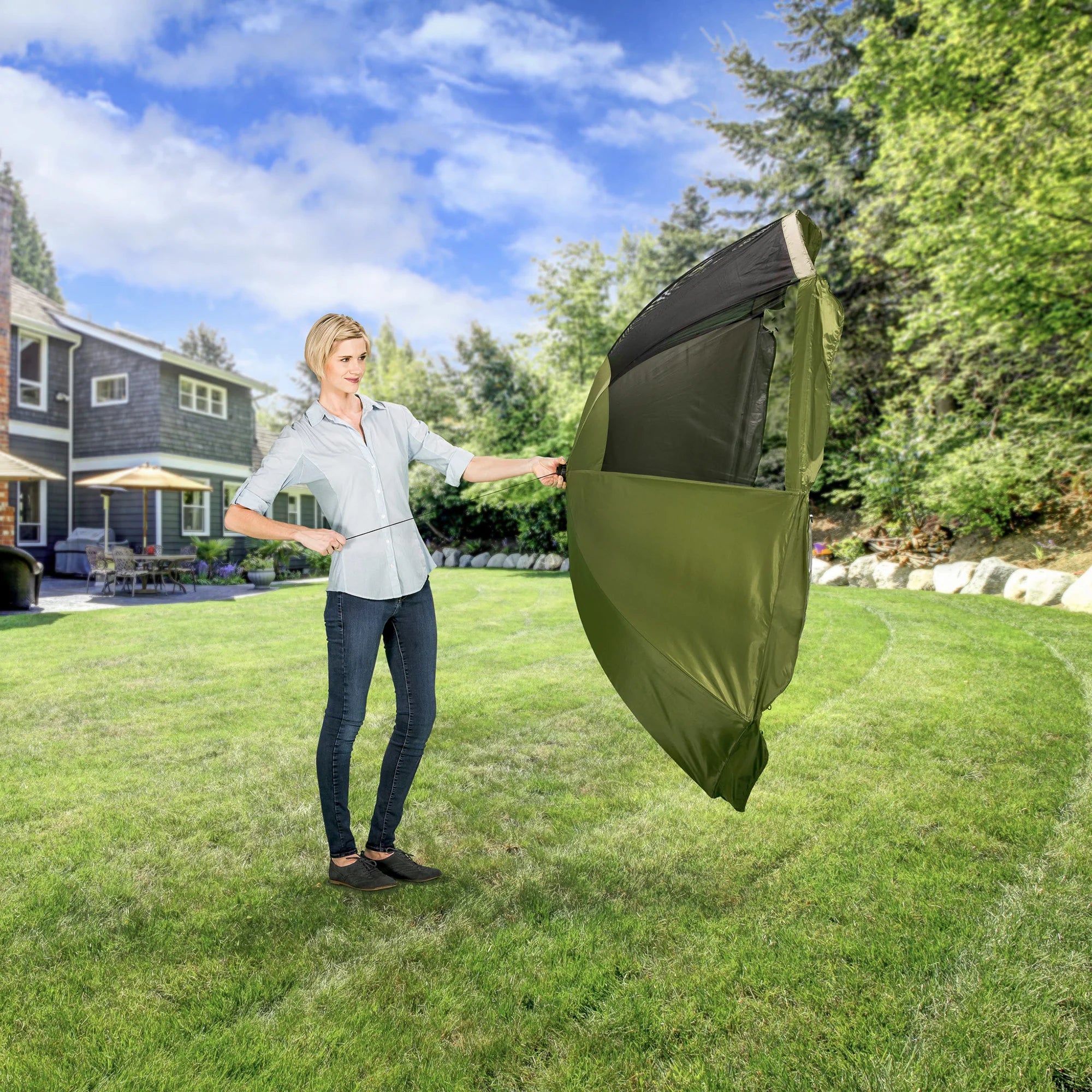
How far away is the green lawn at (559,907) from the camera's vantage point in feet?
5.91

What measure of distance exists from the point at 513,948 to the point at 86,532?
18998 mm

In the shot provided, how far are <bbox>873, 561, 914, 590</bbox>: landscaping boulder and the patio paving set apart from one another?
1108 cm

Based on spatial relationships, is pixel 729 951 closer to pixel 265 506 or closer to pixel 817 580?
pixel 265 506

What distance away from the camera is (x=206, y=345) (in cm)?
5566

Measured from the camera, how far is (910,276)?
16922mm

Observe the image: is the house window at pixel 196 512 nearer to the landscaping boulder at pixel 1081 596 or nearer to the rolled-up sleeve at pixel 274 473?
the rolled-up sleeve at pixel 274 473

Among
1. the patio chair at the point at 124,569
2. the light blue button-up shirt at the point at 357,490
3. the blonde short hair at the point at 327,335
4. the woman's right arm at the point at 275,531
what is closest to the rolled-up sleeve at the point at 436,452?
the light blue button-up shirt at the point at 357,490

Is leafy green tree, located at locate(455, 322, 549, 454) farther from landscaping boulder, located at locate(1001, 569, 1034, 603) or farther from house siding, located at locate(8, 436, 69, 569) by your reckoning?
landscaping boulder, located at locate(1001, 569, 1034, 603)

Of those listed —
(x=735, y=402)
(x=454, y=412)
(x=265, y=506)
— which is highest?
(x=454, y=412)

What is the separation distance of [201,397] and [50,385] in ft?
11.5

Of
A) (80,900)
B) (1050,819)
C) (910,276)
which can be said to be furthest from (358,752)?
(910,276)

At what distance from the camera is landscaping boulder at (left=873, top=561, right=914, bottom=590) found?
38.6 ft

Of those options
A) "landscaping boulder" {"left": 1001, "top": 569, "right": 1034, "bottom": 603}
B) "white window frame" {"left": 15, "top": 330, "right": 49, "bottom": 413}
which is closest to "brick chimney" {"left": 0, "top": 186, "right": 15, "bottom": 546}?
"white window frame" {"left": 15, "top": 330, "right": 49, "bottom": 413}

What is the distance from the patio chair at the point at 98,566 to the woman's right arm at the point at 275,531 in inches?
492
